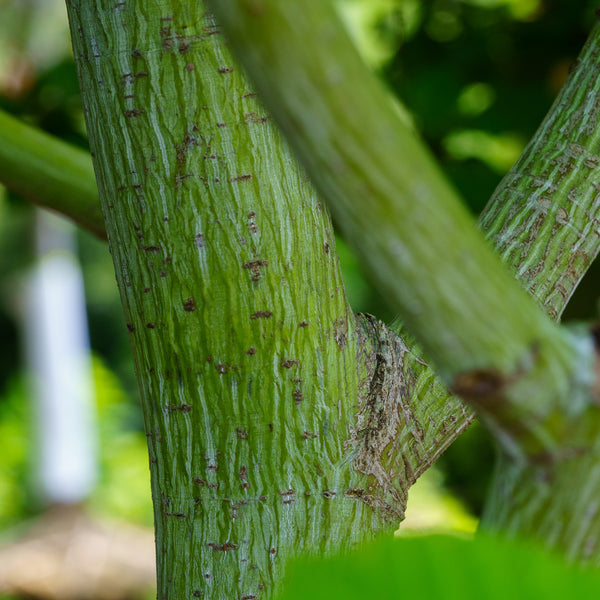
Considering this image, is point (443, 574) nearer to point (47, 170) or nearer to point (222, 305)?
point (222, 305)

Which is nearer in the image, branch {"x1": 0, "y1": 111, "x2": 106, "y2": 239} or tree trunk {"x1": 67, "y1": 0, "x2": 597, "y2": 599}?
tree trunk {"x1": 67, "y1": 0, "x2": 597, "y2": 599}

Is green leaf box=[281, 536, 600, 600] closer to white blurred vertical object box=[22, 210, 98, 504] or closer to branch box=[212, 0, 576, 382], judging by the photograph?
branch box=[212, 0, 576, 382]

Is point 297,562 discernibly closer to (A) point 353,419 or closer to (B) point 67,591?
(A) point 353,419

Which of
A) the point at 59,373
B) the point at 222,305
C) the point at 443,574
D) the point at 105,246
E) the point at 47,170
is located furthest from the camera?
the point at 105,246

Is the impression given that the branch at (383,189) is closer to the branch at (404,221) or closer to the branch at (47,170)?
the branch at (404,221)

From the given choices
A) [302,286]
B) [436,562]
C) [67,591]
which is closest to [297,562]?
[436,562]

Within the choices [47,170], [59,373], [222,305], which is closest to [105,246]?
Answer: [59,373]

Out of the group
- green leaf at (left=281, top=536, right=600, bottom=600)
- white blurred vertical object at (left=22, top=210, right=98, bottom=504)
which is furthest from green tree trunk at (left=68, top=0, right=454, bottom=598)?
white blurred vertical object at (left=22, top=210, right=98, bottom=504)

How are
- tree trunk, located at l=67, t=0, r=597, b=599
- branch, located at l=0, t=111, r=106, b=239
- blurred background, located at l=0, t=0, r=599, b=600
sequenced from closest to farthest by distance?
tree trunk, located at l=67, t=0, r=597, b=599 < branch, located at l=0, t=111, r=106, b=239 < blurred background, located at l=0, t=0, r=599, b=600
